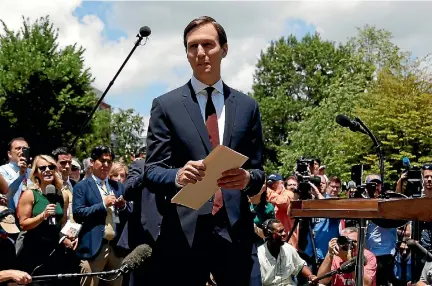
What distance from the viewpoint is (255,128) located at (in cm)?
334

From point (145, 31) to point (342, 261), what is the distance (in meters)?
4.26

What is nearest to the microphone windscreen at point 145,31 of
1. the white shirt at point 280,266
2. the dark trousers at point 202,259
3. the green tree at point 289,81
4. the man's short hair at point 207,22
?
the white shirt at point 280,266

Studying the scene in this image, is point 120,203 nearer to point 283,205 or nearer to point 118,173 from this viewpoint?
point 118,173

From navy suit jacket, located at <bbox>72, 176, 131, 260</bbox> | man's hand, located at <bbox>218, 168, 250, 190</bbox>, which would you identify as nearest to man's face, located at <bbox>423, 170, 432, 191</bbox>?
navy suit jacket, located at <bbox>72, 176, 131, 260</bbox>

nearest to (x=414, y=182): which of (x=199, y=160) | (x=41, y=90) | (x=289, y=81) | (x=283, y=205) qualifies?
(x=283, y=205)

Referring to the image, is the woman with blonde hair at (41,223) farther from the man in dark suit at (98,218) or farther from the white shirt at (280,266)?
the white shirt at (280,266)

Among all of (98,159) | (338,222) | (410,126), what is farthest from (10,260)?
(410,126)

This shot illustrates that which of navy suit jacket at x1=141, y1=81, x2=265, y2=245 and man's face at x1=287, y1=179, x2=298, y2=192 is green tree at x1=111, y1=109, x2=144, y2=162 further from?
navy suit jacket at x1=141, y1=81, x2=265, y2=245

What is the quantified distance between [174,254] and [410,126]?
3048 cm

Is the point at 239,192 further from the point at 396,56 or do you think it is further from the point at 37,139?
the point at 396,56

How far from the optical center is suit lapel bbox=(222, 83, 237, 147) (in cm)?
321

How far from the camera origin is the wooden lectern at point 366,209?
8.05ft

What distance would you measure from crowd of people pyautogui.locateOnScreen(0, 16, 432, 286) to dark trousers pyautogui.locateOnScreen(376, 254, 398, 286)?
0.01m

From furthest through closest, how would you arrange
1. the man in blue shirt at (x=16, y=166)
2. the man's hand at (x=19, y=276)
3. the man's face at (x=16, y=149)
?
1. the man's face at (x=16, y=149)
2. the man in blue shirt at (x=16, y=166)
3. the man's hand at (x=19, y=276)
